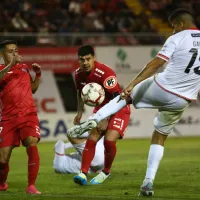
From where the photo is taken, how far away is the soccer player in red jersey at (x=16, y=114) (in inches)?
326

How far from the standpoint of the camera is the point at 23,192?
850 cm

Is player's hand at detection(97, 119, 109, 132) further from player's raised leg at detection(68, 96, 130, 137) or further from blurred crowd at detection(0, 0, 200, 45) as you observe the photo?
blurred crowd at detection(0, 0, 200, 45)

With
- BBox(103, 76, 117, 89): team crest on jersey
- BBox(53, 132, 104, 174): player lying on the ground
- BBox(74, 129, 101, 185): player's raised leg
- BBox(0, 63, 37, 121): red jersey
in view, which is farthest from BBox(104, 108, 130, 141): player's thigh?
BBox(0, 63, 37, 121): red jersey

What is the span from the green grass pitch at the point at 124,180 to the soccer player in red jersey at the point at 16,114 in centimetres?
43

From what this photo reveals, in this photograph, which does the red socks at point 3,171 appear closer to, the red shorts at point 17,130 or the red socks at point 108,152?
the red shorts at point 17,130

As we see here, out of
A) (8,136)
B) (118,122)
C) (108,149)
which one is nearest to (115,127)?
(118,122)

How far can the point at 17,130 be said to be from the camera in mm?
8469

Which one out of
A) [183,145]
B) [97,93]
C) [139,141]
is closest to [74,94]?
[139,141]

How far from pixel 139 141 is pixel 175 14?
1221 centimetres

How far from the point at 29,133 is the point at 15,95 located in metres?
0.57

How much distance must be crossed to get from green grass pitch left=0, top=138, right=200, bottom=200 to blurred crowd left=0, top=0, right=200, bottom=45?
5.73 metres

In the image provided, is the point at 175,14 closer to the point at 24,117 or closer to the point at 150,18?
the point at 24,117

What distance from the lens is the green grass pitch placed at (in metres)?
8.06

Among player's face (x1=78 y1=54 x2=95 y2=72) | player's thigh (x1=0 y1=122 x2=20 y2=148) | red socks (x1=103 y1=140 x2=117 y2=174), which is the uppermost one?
player's face (x1=78 y1=54 x2=95 y2=72)
